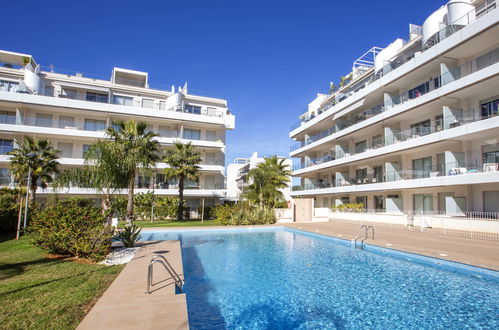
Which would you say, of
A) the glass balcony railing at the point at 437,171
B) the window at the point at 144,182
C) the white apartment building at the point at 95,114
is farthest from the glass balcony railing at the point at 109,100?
the glass balcony railing at the point at 437,171

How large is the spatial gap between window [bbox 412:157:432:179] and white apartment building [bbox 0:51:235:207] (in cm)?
1941

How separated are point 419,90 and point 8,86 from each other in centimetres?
3986

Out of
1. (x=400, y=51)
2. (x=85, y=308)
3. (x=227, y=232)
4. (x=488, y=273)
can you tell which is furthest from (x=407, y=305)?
(x=400, y=51)

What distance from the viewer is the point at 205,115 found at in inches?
1332

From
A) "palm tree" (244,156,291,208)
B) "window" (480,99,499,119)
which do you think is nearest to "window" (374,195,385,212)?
"palm tree" (244,156,291,208)

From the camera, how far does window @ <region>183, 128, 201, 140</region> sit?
34.1m

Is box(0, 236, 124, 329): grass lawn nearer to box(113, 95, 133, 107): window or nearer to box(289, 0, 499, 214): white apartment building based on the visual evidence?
box(289, 0, 499, 214): white apartment building

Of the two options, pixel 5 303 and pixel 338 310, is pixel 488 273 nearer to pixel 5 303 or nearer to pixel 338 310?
pixel 338 310

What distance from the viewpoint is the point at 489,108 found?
59.0 feet

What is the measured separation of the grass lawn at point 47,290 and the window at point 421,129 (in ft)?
71.4

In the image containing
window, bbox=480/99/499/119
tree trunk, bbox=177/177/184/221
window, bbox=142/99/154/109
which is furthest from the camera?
window, bbox=142/99/154/109

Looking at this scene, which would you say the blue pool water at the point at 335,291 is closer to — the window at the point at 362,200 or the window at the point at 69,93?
the window at the point at 362,200

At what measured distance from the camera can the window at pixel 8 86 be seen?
95.3 ft

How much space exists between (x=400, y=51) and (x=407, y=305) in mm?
26024
